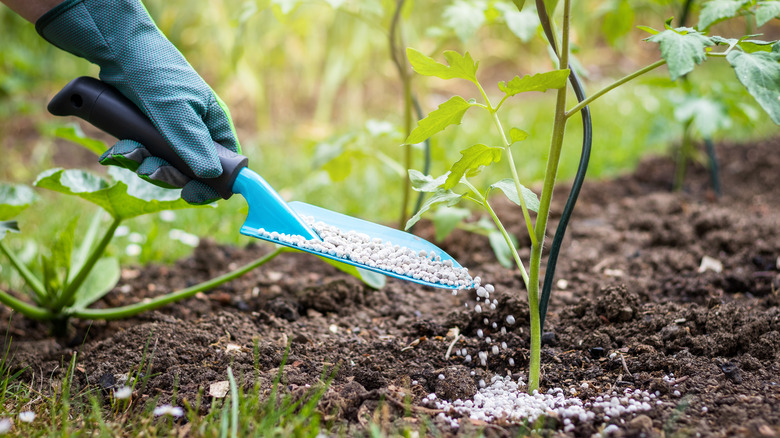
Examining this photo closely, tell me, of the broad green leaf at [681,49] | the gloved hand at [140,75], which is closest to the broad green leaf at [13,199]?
the gloved hand at [140,75]

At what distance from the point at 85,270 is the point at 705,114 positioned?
7.15 feet

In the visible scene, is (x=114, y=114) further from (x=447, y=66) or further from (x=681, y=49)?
(x=681, y=49)

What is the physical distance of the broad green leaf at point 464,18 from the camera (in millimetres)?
1707

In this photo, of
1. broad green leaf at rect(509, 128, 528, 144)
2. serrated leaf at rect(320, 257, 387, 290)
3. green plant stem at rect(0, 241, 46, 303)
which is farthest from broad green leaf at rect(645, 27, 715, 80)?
green plant stem at rect(0, 241, 46, 303)

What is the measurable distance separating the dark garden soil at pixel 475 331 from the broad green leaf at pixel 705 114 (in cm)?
32

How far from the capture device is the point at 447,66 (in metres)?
1.14

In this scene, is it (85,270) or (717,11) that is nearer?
(717,11)

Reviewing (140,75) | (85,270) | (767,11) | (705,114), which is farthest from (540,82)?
(705,114)

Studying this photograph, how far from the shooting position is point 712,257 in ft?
6.50

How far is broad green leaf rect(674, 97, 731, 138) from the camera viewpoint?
7.43 feet

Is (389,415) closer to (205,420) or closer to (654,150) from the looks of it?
(205,420)

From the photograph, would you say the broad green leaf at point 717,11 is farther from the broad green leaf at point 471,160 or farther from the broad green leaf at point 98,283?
→ the broad green leaf at point 98,283

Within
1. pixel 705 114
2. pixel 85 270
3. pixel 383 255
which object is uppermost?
pixel 705 114

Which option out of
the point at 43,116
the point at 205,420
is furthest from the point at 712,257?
the point at 43,116
